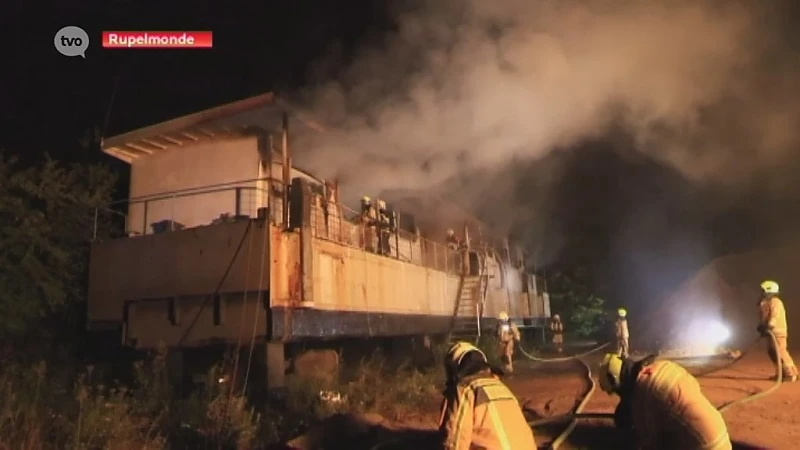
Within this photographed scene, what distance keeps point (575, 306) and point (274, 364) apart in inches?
1075

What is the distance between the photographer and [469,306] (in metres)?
19.9

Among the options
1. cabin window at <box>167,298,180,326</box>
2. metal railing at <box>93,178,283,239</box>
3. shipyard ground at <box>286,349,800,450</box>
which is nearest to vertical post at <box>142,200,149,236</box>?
metal railing at <box>93,178,283,239</box>

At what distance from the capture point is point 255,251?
10.7m

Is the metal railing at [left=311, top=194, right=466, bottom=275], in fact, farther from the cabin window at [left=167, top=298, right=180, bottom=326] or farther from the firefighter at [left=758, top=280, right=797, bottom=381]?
the firefighter at [left=758, top=280, right=797, bottom=381]

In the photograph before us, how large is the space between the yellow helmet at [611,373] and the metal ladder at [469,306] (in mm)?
14266

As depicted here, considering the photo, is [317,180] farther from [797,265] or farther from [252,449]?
[797,265]

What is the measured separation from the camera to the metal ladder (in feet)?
63.3

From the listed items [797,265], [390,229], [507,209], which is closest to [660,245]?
[797,265]

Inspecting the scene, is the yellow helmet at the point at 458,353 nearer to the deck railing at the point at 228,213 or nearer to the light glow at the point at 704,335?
the deck railing at the point at 228,213

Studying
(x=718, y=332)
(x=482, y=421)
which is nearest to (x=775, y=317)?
(x=482, y=421)

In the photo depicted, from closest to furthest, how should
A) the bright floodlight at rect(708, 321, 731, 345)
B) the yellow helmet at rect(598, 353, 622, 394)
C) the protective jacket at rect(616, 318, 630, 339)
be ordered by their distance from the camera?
the yellow helmet at rect(598, 353, 622, 394), the protective jacket at rect(616, 318, 630, 339), the bright floodlight at rect(708, 321, 731, 345)

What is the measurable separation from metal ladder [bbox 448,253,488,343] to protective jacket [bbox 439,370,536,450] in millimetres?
15092

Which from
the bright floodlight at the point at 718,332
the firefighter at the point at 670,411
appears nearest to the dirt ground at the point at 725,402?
the firefighter at the point at 670,411

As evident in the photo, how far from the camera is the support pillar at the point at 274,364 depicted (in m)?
10.8
